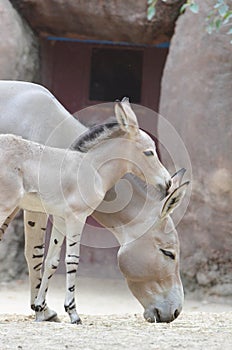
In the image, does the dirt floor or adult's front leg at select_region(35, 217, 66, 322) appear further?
adult's front leg at select_region(35, 217, 66, 322)

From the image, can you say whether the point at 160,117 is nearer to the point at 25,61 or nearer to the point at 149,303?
the point at 25,61

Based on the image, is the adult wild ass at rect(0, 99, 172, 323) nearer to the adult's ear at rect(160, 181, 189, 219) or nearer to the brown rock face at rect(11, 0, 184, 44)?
the adult's ear at rect(160, 181, 189, 219)

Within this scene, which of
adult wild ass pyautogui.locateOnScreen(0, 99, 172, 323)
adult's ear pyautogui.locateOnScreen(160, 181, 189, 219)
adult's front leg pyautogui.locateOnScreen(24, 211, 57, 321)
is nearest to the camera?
adult wild ass pyautogui.locateOnScreen(0, 99, 172, 323)

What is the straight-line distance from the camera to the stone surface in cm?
933

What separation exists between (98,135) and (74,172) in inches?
13.5

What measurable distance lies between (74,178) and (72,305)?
90cm

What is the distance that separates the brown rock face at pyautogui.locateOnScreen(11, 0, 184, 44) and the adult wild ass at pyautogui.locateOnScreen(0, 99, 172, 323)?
4.40 meters

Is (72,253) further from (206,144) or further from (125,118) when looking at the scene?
(206,144)

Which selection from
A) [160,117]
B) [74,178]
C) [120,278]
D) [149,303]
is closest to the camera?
[74,178]

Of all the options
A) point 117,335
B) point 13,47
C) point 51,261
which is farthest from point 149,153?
point 13,47

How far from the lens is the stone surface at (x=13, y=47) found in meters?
9.33

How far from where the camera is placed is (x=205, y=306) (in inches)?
328

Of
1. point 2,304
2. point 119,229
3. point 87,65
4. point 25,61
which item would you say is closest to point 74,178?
point 119,229

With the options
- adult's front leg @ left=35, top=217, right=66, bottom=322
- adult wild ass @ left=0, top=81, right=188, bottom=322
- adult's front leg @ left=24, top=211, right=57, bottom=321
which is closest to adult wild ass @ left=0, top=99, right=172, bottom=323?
adult's front leg @ left=35, top=217, right=66, bottom=322
